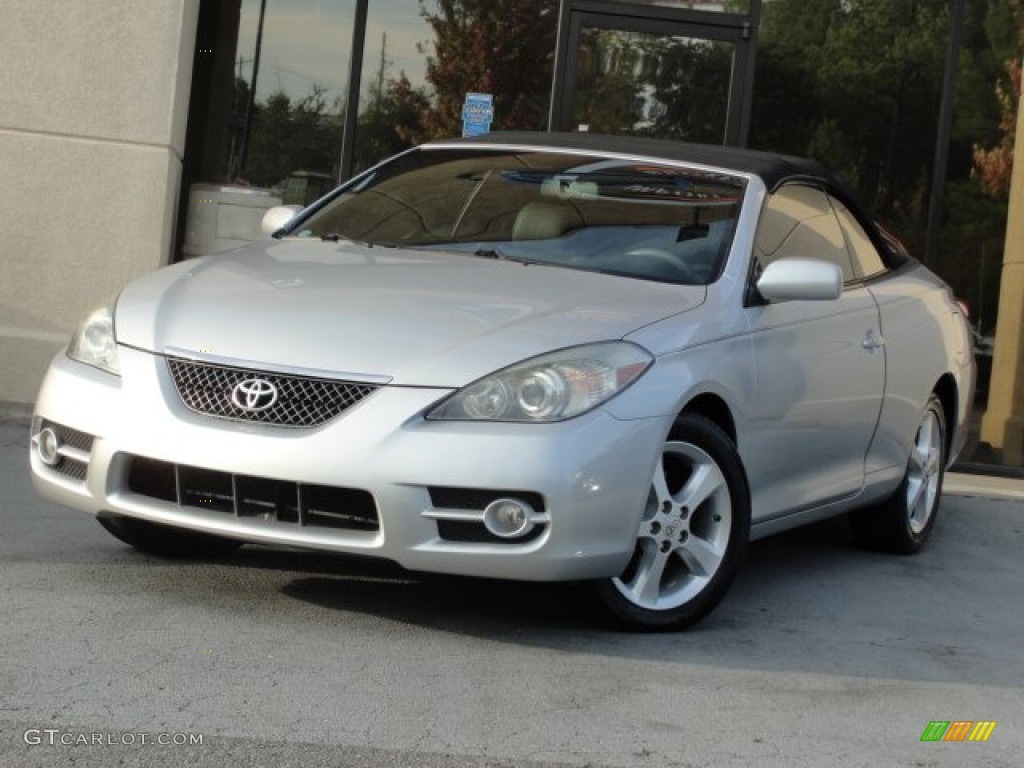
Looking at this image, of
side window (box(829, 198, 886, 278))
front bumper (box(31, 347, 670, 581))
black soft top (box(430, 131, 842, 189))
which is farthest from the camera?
side window (box(829, 198, 886, 278))

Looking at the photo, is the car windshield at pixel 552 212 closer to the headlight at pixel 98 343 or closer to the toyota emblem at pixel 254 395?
the headlight at pixel 98 343

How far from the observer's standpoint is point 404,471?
15.6 ft

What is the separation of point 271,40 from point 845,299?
590 centimetres

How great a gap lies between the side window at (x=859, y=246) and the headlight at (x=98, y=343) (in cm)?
287

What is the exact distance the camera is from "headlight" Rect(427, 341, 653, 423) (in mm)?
4801

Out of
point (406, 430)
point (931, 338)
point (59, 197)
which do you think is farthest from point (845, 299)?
point (59, 197)

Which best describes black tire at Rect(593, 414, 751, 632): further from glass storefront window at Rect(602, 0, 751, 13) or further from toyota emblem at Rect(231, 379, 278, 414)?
glass storefront window at Rect(602, 0, 751, 13)

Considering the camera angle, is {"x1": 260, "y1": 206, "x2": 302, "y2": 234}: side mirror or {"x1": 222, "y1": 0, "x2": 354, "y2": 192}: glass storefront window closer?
{"x1": 260, "y1": 206, "x2": 302, "y2": 234}: side mirror

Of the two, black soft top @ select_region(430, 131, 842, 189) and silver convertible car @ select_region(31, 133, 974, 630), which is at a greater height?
black soft top @ select_region(430, 131, 842, 189)

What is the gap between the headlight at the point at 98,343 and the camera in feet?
17.2

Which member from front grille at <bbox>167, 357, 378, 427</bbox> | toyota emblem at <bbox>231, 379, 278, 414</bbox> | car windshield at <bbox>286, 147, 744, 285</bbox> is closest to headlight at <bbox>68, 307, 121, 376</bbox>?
front grille at <bbox>167, 357, 378, 427</bbox>

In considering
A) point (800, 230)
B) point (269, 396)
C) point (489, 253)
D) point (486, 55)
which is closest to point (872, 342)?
point (800, 230)

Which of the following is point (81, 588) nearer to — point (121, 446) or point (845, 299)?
point (121, 446)

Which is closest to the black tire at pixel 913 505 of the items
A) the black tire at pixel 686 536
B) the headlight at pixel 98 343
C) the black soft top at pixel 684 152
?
the black soft top at pixel 684 152
